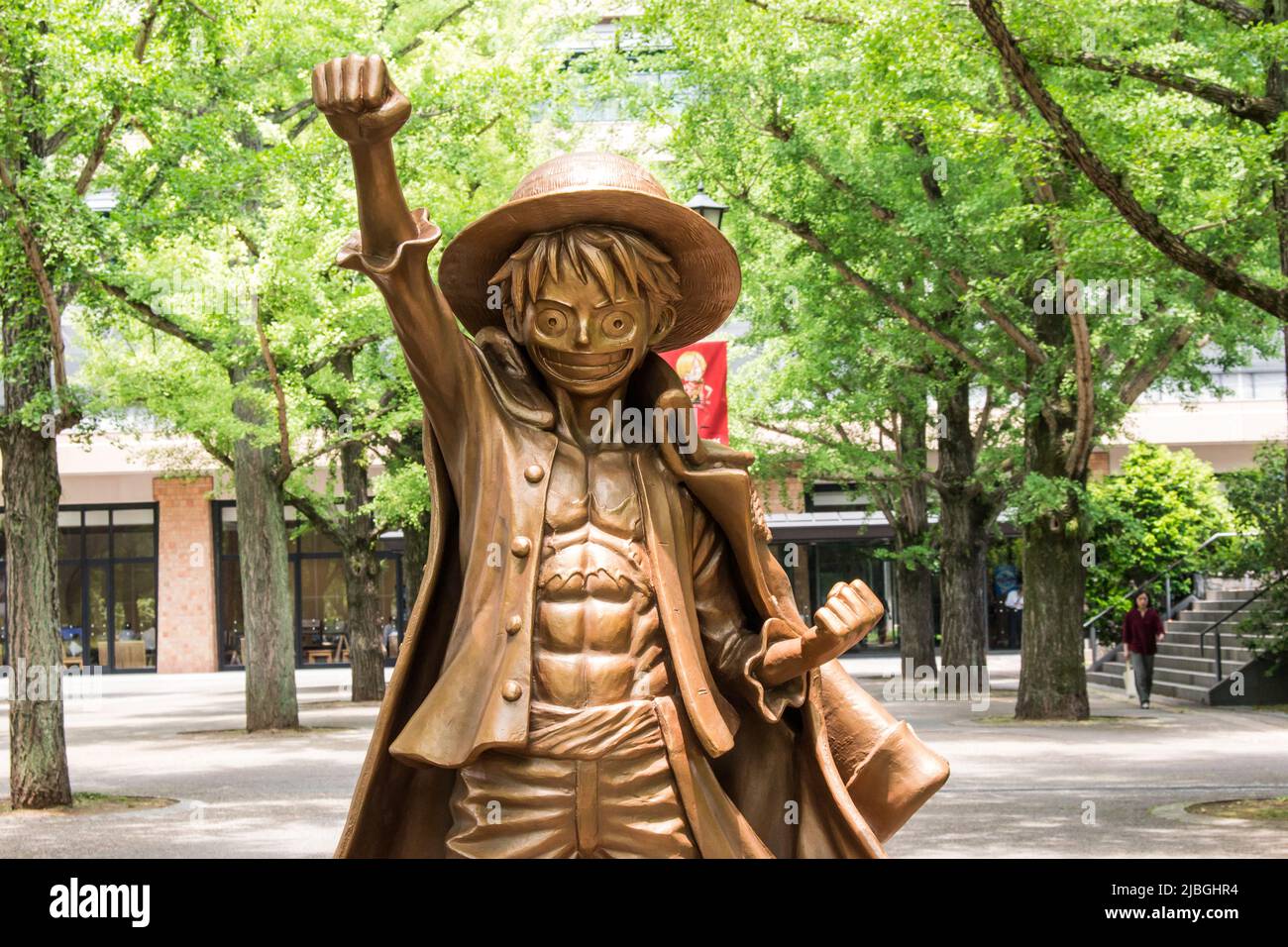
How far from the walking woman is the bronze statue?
17.8m

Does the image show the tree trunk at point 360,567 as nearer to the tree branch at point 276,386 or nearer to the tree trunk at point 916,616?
the tree branch at point 276,386

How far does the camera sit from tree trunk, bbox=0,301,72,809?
37.3 feet

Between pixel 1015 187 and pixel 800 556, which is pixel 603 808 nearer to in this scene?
pixel 1015 187

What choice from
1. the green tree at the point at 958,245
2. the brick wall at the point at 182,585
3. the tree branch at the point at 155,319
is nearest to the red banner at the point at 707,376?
the green tree at the point at 958,245

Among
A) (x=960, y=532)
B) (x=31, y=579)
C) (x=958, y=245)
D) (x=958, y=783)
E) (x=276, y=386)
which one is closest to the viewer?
(x=31, y=579)

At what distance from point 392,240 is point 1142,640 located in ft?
61.6

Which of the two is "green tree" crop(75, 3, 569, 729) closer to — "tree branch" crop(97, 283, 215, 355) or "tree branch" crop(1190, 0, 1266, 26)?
"tree branch" crop(97, 283, 215, 355)

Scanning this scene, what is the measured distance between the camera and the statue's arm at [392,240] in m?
3.21

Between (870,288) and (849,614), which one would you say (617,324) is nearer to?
(849,614)

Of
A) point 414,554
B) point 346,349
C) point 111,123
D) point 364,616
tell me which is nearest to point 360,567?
point 364,616

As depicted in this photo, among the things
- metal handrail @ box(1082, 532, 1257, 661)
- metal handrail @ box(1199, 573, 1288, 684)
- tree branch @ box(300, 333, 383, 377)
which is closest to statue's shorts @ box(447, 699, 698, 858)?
tree branch @ box(300, 333, 383, 377)

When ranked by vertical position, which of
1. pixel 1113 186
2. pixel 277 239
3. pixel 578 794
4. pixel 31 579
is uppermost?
pixel 277 239

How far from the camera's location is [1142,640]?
20.5 metres
